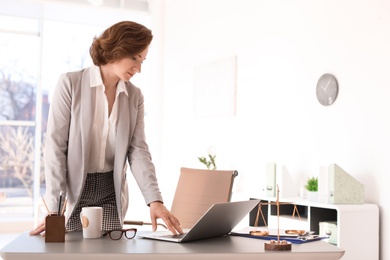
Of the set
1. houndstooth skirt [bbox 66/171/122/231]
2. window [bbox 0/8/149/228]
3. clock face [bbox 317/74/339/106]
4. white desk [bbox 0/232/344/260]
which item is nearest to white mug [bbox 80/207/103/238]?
white desk [bbox 0/232/344/260]

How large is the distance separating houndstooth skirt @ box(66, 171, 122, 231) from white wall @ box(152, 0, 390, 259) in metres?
2.04

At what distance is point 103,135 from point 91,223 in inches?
18.0

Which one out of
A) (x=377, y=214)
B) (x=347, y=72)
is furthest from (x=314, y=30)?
(x=377, y=214)

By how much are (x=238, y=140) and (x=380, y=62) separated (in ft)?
6.73

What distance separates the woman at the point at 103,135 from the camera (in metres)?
2.04

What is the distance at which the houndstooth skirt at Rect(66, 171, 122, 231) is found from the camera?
2.14 metres

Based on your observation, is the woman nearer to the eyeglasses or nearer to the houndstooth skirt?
the houndstooth skirt

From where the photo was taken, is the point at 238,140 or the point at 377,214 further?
the point at 238,140

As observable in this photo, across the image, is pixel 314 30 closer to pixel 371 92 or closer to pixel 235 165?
pixel 371 92

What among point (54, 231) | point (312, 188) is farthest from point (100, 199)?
point (312, 188)

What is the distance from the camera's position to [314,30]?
443 centimetres

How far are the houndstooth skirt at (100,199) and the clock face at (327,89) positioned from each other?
2411 millimetres

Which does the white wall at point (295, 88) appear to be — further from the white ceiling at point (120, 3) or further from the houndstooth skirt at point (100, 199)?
the houndstooth skirt at point (100, 199)

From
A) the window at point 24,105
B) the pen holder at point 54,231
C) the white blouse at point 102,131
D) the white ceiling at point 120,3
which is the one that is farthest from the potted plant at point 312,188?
the white ceiling at point 120,3
